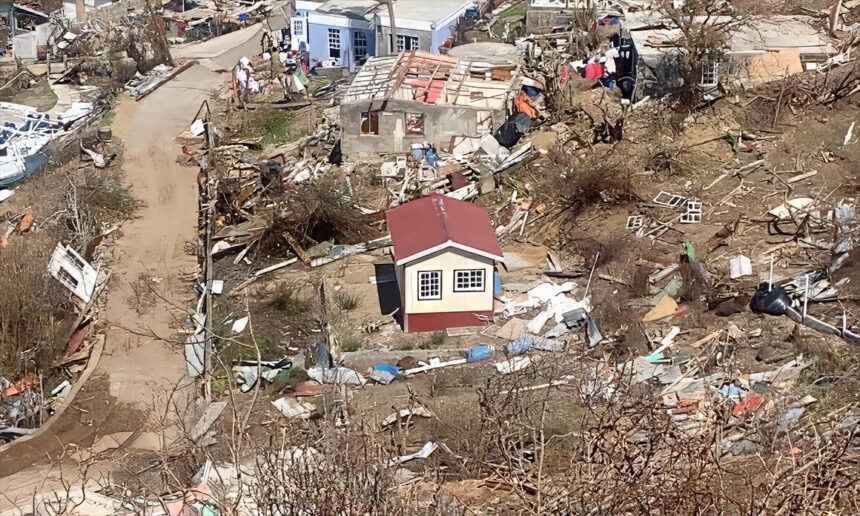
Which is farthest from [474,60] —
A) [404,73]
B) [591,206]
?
[591,206]

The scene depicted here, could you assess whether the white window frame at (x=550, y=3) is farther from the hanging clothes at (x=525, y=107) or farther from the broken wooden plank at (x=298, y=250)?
the broken wooden plank at (x=298, y=250)

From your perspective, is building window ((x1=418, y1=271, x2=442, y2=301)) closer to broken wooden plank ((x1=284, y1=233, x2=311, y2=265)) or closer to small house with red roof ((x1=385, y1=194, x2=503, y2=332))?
small house with red roof ((x1=385, y1=194, x2=503, y2=332))

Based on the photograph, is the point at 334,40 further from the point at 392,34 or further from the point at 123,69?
the point at 123,69

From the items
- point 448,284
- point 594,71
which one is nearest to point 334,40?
point 594,71

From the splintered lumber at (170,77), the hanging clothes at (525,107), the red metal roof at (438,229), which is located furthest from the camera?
the splintered lumber at (170,77)

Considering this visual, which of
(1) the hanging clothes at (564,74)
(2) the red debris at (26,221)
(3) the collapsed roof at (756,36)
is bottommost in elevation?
(2) the red debris at (26,221)

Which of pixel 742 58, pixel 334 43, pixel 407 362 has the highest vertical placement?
pixel 742 58

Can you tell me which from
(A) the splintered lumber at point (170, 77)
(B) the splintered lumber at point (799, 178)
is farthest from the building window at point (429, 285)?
(A) the splintered lumber at point (170, 77)
